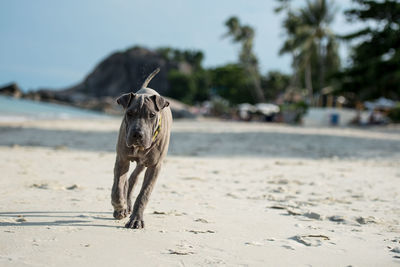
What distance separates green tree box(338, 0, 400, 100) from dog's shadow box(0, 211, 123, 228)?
886 inches

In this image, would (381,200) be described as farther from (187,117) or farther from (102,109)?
(102,109)

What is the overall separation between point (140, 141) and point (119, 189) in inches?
27.3

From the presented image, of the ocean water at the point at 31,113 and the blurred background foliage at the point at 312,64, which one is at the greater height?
the blurred background foliage at the point at 312,64

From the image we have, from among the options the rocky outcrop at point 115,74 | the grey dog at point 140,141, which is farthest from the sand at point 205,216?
the rocky outcrop at point 115,74

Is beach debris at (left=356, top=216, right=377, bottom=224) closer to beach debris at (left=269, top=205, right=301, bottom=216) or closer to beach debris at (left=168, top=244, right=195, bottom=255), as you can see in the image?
beach debris at (left=269, top=205, right=301, bottom=216)

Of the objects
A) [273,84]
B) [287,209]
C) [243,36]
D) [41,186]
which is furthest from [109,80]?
[287,209]

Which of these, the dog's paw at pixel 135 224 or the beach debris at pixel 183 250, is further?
the dog's paw at pixel 135 224

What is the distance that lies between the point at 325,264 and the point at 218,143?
11.1m

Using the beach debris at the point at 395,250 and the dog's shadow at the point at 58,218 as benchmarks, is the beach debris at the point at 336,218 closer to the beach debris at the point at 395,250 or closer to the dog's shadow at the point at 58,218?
the beach debris at the point at 395,250

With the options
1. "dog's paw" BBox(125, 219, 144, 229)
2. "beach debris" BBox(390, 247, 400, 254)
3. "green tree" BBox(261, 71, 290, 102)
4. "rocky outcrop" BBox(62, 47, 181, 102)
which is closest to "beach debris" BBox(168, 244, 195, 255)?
"dog's paw" BBox(125, 219, 144, 229)

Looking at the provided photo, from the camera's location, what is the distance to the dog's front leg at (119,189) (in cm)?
404

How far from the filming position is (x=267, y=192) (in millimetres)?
6047

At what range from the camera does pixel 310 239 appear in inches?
147

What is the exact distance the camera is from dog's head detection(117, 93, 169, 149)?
364 cm
